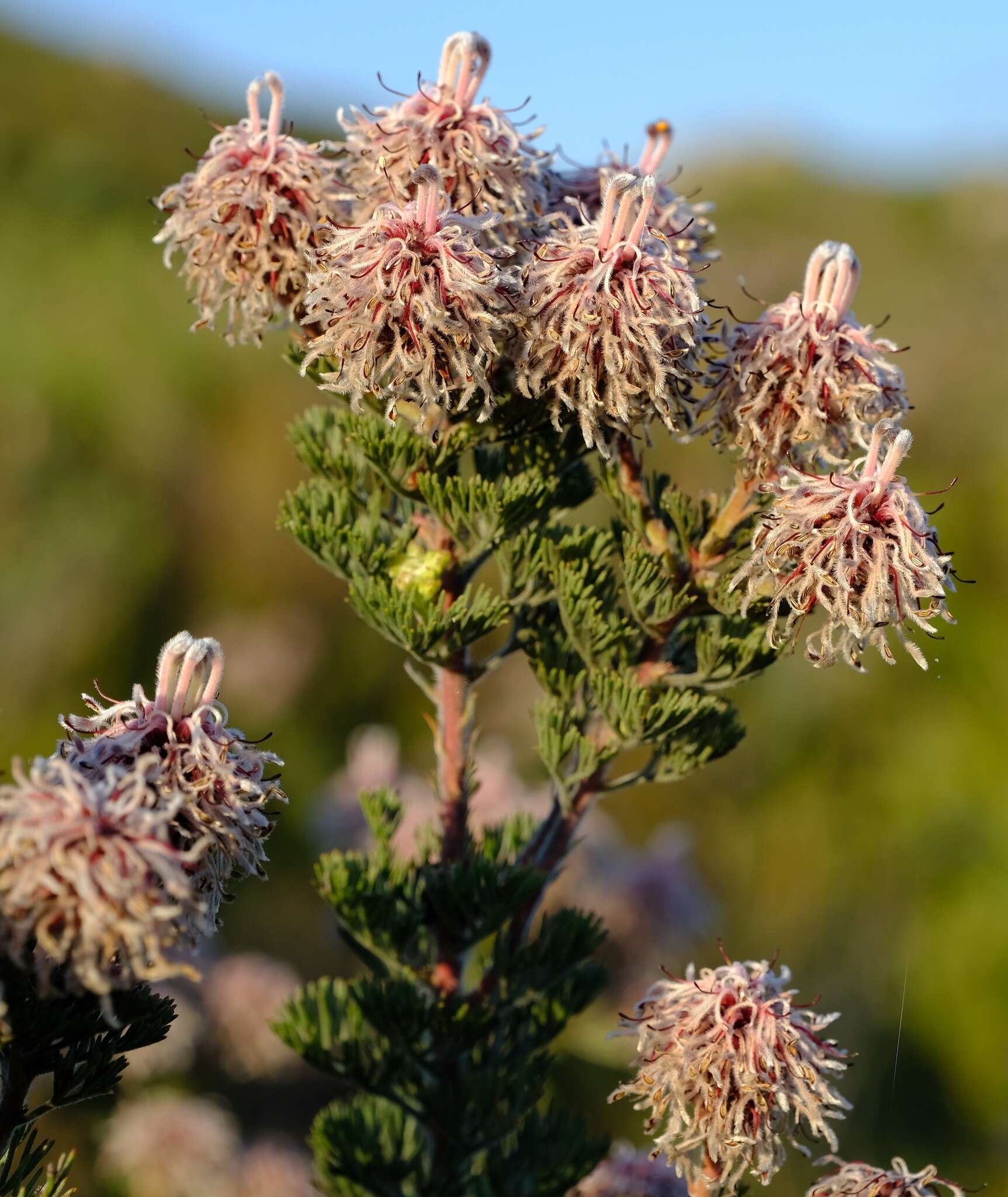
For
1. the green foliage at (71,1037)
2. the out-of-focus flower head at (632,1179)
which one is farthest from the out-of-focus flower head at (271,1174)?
the green foliage at (71,1037)

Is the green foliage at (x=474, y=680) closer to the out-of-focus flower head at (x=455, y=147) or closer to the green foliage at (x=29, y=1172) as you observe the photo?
the out-of-focus flower head at (x=455, y=147)

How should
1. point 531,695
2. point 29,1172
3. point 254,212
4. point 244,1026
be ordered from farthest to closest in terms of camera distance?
point 531,695 < point 244,1026 < point 254,212 < point 29,1172

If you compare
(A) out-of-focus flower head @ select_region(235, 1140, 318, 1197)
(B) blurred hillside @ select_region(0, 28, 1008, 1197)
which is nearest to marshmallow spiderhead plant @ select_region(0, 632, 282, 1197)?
(A) out-of-focus flower head @ select_region(235, 1140, 318, 1197)

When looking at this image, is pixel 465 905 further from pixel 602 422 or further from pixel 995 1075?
pixel 995 1075

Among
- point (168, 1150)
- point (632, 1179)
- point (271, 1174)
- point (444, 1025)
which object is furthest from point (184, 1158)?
point (632, 1179)

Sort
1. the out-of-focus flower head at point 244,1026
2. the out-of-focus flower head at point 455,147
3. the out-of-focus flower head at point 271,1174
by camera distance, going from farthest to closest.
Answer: the out-of-focus flower head at point 244,1026 → the out-of-focus flower head at point 271,1174 → the out-of-focus flower head at point 455,147

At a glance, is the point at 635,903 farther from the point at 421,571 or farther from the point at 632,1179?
the point at 421,571

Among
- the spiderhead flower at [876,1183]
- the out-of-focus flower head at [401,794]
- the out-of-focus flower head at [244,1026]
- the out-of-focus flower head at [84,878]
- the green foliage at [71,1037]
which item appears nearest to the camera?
the out-of-focus flower head at [84,878]

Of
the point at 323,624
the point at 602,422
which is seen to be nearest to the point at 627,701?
the point at 602,422

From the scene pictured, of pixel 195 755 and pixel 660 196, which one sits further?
pixel 660 196
